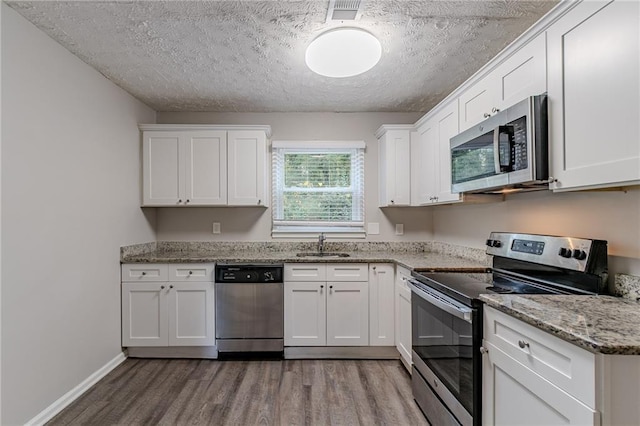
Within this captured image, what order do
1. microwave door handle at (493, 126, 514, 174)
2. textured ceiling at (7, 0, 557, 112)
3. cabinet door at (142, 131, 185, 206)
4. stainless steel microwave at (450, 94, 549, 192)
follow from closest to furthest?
stainless steel microwave at (450, 94, 549, 192) < microwave door handle at (493, 126, 514, 174) < textured ceiling at (7, 0, 557, 112) < cabinet door at (142, 131, 185, 206)

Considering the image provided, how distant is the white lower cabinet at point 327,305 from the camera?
9.55ft

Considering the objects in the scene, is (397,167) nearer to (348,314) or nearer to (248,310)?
(348,314)

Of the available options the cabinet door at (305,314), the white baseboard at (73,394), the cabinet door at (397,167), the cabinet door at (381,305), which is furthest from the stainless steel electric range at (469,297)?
the white baseboard at (73,394)

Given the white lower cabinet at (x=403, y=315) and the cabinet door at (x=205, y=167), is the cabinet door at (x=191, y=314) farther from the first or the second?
the white lower cabinet at (x=403, y=315)

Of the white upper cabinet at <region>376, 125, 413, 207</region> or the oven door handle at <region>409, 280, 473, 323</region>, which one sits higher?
the white upper cabinet at <region>376, 125, 413, 207</region>

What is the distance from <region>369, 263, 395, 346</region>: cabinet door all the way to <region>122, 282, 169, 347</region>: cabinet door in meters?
1.87

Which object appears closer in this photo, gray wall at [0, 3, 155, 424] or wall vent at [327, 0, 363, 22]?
wall vent at [327, 0, 363, 22]

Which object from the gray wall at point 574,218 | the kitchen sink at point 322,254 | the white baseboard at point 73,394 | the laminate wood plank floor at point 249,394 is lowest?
the laminate wood plank floor at point 249,394

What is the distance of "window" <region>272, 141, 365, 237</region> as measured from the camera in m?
3.53

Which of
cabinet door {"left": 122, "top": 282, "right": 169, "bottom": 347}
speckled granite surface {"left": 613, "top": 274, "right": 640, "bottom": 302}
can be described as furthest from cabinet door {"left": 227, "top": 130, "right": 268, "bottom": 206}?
speckled granite surface {"left": 613, "top": 274, "right": 640, "bottom": 302}

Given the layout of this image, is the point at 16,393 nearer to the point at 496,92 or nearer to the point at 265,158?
the point at 265,158

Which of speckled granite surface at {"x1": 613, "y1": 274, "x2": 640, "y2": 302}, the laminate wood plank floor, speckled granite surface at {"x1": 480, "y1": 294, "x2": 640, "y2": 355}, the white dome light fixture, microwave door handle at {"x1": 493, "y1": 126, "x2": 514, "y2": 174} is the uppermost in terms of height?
the white dome light fixture

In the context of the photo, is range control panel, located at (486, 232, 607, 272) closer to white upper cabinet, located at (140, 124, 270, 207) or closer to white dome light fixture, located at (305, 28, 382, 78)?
white dome light fixture, located at (305, 28, 382, 78)

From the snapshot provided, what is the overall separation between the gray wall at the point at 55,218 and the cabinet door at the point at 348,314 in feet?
6.23
